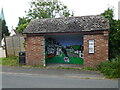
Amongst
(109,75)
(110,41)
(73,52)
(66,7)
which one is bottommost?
(109,75)

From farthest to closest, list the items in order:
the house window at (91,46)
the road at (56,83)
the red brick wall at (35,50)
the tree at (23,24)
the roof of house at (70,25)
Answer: the tree at (23,24) → the red brick wall at (35,50) → the roof of house at (70,25) → the house window at (91,46) → the road at (56,83)

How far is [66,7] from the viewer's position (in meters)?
24.9

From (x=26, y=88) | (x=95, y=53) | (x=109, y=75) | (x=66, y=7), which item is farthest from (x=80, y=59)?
(x=66, y=7)

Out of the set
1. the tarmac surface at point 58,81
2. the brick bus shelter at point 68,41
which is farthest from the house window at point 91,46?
the tarmac surface at point 58,81

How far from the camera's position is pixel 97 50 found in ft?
→ 35.6

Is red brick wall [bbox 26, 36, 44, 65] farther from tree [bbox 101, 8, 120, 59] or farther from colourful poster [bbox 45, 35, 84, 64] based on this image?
tree [bbox 101, 8, 120, 59]

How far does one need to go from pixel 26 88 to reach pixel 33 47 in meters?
6.51

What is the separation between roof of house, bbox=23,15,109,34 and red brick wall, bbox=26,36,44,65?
719mm

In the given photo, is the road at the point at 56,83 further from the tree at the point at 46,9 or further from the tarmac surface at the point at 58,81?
the tree at the point at 46,9

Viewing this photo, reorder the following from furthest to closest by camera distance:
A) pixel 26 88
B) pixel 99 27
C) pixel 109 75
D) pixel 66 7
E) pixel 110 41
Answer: pixel 66 7, pixel 110 41, pixel 99 27, pixel 109 75, pixel 26 88

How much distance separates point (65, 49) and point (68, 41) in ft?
2.85

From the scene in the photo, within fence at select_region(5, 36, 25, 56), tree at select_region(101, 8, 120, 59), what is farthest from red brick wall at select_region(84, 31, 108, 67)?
fence at select_region(5, 36, 25, 56)

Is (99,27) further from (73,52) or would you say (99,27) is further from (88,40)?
(73,52)

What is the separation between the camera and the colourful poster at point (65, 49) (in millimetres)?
13836
